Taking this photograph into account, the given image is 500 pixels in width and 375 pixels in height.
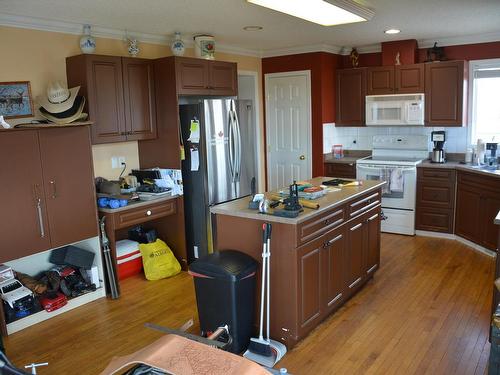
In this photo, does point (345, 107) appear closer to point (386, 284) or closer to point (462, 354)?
point (386, 284)

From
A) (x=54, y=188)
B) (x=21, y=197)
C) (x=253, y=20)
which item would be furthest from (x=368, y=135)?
(x=21, y=197)

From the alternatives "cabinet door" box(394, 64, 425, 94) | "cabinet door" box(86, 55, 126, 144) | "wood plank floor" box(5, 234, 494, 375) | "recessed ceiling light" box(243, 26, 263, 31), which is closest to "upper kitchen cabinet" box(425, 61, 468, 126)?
"cabinet door" box(394, 64, 425, 94)

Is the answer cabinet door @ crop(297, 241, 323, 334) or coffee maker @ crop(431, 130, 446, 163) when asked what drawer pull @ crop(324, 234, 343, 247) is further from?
coffee maker @ crop(431, 130, 446, 163)

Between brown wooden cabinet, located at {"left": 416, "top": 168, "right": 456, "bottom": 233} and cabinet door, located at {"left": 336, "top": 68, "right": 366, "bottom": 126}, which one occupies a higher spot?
cabinet door, located at {"left": 336, "top": 68, "right": 366, "bottom": 126}

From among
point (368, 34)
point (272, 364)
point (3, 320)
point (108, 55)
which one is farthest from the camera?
point (368, 34)

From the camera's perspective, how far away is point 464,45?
18.6 ft

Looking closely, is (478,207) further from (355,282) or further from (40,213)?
(40,213)

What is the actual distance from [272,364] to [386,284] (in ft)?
5.70

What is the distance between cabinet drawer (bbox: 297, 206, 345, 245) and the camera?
10.1 ft

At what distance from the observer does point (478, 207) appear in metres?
5.07

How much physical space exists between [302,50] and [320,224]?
11.6 feet

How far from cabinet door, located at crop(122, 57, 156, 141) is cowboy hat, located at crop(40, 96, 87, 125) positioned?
544 mm

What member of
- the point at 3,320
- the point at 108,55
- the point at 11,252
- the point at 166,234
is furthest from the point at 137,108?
the point at 3,320

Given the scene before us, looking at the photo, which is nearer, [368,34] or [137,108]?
[137,108]
